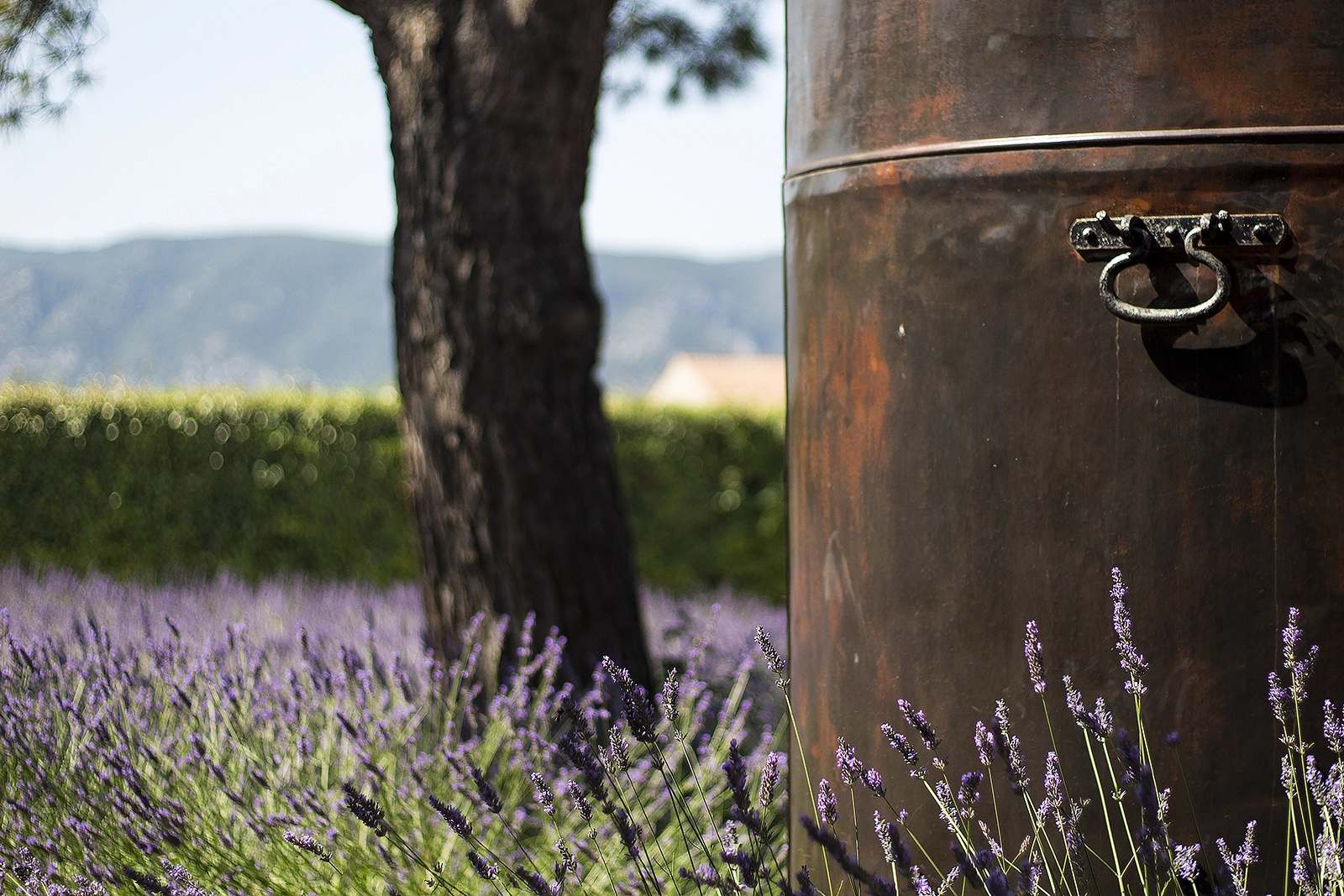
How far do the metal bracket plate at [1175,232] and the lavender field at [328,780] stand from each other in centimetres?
98

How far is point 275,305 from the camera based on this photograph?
16450cm

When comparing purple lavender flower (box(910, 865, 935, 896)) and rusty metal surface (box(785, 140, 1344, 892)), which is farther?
rusty metal surface (box(785, 140, 1344, 892))

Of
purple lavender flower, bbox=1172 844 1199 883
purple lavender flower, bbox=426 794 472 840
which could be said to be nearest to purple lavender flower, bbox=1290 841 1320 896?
purple lavender flower, bbox=1172 844 1199 883

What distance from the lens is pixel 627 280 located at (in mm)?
175625

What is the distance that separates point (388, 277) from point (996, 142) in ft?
7.87

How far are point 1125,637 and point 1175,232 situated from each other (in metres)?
0.64

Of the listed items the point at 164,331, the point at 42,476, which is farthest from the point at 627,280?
the point at 42,476

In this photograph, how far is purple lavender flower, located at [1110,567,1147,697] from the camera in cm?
157

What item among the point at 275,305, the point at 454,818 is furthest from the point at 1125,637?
the point at 275,305

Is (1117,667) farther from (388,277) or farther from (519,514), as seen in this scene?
(388,277)

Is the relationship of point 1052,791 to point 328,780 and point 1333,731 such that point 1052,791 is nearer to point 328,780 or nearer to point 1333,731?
point 1333,731

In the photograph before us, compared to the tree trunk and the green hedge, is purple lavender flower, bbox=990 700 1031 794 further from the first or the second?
the green hedge

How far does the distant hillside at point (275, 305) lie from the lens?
137m

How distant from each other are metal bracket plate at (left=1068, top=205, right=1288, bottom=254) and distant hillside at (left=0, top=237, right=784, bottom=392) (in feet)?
427
